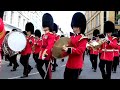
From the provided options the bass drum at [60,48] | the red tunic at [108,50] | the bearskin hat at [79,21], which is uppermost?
the bearskin hat at [79,21]

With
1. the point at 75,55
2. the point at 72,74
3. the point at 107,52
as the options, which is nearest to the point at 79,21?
the point at 75,55

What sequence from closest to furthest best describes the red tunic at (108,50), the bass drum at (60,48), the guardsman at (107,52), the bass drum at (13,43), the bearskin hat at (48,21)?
the bass drum at (60,48) → the bass drum at (13,43) → the bearskin hat at (48,21) → the guardsman at (107,52) → the red tunic at (108,50)

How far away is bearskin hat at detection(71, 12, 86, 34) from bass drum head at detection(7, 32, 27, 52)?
150 cm

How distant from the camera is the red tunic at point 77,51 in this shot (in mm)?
3869

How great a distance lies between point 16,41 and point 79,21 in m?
1.67

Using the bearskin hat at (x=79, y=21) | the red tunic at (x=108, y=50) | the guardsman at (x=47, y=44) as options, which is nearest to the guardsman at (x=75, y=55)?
the bearskin hat at (x=79, y=21)

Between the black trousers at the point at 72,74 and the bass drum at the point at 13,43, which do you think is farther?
the bass drum at the point at 13,43

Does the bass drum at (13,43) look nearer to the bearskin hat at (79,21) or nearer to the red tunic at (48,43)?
the red tunic at (48,43)

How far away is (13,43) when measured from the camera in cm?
550

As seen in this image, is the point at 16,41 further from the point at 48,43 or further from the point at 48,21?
the point at 48,43

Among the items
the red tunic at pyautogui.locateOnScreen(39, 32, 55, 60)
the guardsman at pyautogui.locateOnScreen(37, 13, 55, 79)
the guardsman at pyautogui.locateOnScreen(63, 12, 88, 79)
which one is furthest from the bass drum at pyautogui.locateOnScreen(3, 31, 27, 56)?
the guardsman at pyautogui.locateOnScreen(63, 12, 88, 79)

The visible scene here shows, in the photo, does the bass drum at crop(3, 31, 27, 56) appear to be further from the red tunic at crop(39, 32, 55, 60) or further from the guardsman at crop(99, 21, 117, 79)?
the guardsman at crop(99, 21, 117, 79)
